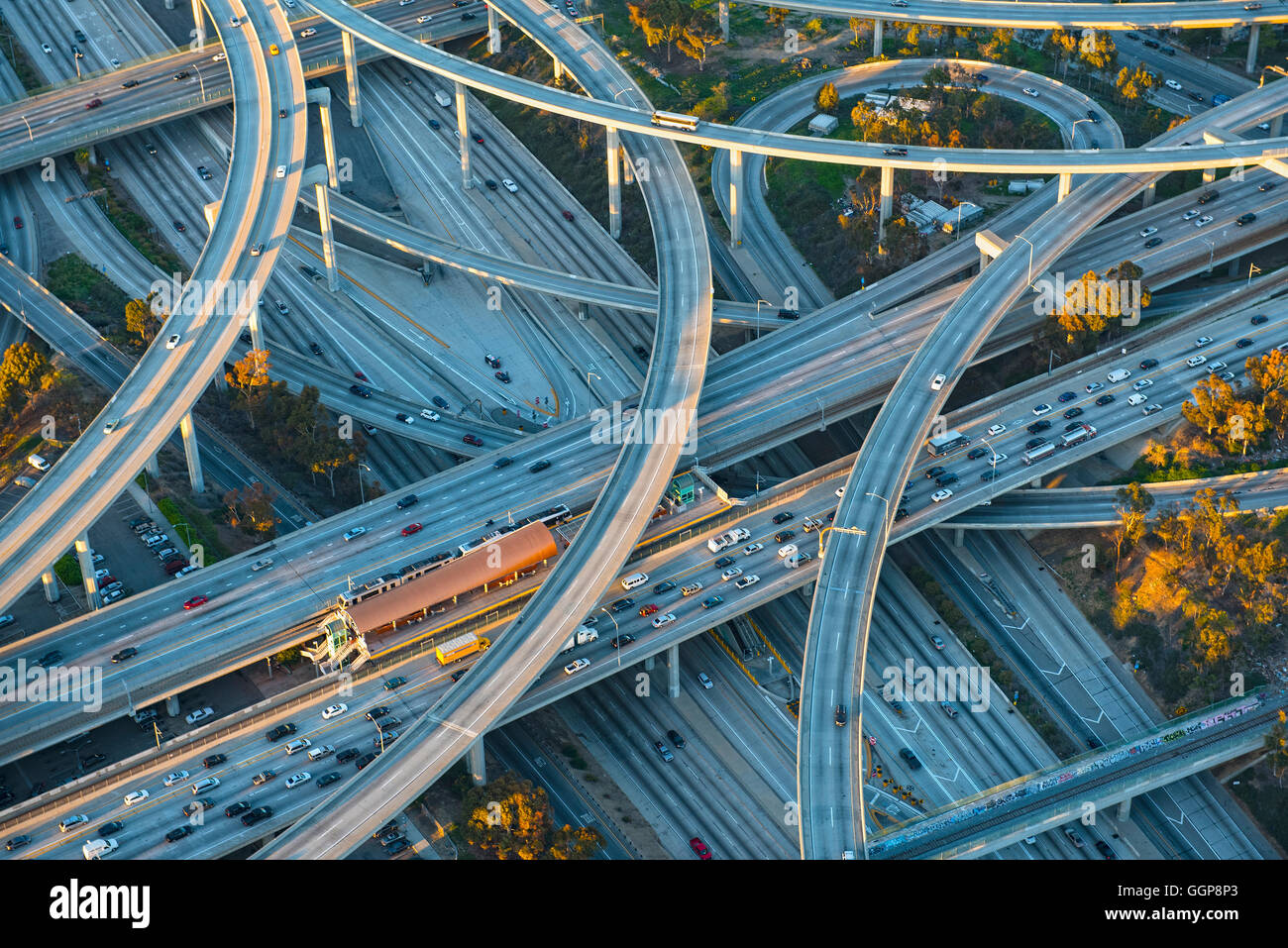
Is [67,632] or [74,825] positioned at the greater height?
[67,632]

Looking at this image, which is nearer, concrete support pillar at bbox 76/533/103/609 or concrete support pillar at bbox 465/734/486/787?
concrete support pillar at bbox 465/734/486/787

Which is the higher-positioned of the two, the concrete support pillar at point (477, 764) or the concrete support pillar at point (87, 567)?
the concrete support pillar at point (87, 567)

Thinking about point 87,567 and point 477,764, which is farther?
point 87,567

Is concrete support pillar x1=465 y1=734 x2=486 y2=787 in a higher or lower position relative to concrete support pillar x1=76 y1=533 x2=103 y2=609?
lower

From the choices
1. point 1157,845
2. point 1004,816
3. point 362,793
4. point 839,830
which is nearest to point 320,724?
point 362,793

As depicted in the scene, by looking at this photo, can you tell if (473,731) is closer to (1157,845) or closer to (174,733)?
(174,733)
